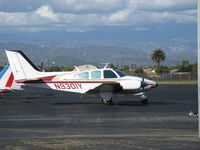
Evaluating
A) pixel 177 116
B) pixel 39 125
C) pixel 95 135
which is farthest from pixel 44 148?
pixel 177 116

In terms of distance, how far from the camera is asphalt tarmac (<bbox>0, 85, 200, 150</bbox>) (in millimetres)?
12836

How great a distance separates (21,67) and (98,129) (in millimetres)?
11812

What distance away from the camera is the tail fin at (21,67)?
2712 centimetres

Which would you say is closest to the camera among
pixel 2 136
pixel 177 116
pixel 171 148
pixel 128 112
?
pixel 171 148

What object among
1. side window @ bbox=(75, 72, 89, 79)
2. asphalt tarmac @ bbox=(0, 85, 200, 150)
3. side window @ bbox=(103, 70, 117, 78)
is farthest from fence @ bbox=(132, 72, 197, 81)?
asphalt tarmac @ bbox=(0, 85, 200, 150)

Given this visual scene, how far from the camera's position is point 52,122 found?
61.2ft

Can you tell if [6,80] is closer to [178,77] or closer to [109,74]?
[109,74]

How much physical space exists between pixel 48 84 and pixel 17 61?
2234mm

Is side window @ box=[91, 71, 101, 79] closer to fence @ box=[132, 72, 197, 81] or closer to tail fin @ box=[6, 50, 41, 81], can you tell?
tail fin @ box=[6, 50, 41, 81]

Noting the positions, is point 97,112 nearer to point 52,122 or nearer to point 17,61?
point 52,122

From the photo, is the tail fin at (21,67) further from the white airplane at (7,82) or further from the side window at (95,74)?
the side window at (95,74)

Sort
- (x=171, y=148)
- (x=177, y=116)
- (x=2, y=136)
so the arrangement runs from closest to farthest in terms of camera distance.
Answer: (x=171, y=148)
(x=2, y=136)
(x=177, y=116)

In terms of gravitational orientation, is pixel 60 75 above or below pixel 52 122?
above

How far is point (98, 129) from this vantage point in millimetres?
16422
